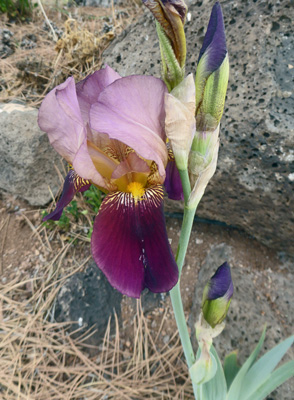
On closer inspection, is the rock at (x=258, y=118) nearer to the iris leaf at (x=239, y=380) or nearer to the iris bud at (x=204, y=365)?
the iris leaf at (x=239, y=380)

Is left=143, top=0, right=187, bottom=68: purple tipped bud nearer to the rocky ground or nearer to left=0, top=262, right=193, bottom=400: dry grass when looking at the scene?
the rocky ground

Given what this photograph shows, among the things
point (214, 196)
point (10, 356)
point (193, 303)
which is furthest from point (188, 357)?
point (10, 356)

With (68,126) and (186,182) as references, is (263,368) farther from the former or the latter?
(68,126)

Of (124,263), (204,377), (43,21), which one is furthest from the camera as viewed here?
(43,21)

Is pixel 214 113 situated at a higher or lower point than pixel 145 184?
higher

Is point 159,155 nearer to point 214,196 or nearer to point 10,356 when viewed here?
point 214,196

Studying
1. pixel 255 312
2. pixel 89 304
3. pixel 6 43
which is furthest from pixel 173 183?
pixel 6 43

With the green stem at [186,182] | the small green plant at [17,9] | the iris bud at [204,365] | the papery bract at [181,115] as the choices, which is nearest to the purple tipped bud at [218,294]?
the iris bud at [204,365]
